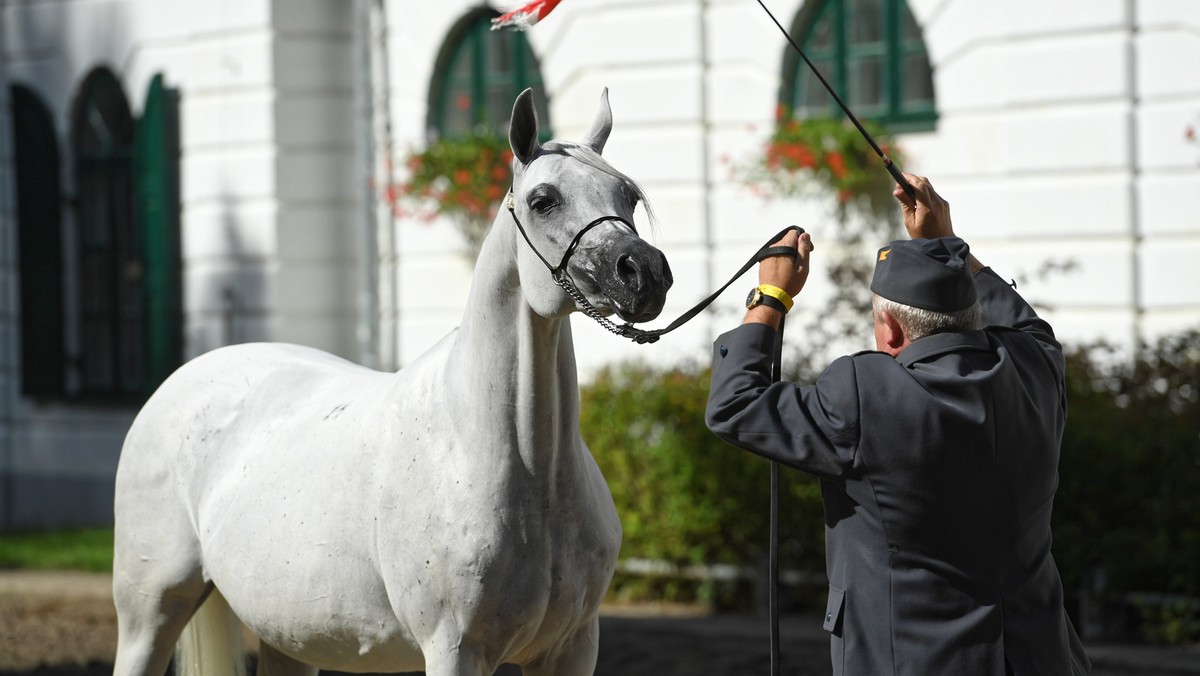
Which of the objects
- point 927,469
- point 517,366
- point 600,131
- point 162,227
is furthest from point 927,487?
point 162,227

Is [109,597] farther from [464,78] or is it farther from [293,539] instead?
[293,539]

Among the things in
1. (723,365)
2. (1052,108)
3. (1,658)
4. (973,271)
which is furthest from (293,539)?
(1052,108)

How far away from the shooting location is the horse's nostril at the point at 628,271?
9.11 ft

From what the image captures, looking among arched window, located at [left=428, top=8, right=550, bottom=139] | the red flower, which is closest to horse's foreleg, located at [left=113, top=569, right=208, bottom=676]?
the red flower

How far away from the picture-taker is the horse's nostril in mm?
2777

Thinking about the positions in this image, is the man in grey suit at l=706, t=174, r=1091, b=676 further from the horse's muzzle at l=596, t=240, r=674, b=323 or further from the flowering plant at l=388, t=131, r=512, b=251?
the flowering plant at l=388, t=131, r=512, b=251

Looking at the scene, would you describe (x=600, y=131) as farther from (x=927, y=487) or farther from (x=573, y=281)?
(x=927, y=487)

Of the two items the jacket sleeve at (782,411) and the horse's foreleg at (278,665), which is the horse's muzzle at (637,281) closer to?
the jacket sleeve at (782,411)

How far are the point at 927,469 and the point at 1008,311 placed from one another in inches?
27.4

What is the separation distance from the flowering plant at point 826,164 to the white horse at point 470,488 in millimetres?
5614

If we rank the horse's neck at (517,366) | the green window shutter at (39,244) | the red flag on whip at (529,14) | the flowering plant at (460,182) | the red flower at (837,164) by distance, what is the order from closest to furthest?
1. the horse's neck at (517,366)
2. the red flag on whip at (529,14)
3. the red flower at (837,164)
4. the flowering plant at (460,182)
5. the green window shutter at (39,244)

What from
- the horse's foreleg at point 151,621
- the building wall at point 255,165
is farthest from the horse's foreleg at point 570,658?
the building wall at point 255,165

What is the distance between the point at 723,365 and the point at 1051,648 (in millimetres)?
841

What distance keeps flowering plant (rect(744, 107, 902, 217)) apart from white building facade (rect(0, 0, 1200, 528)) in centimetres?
20
